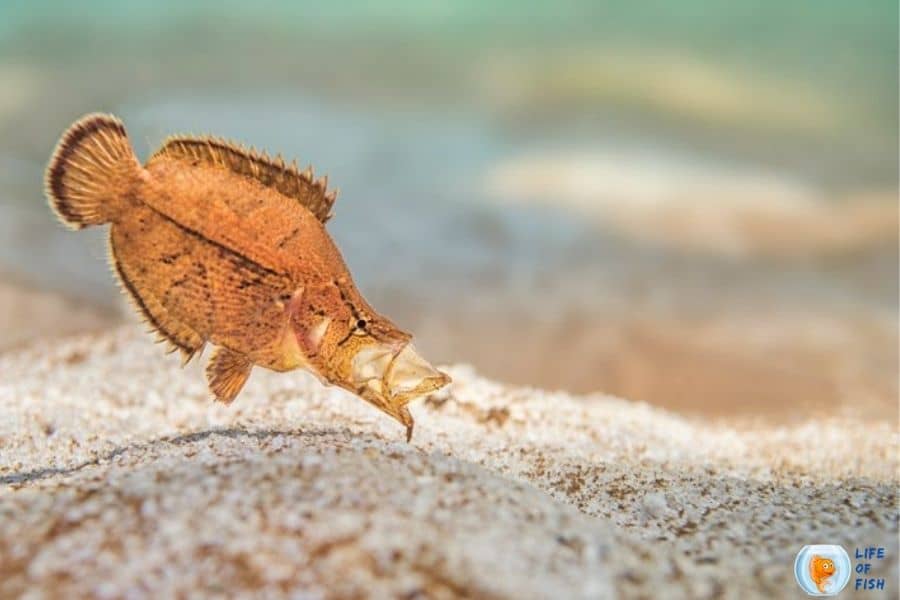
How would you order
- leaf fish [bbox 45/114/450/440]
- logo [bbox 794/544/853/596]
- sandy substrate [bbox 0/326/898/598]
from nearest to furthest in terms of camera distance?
sandy substrate [bbox 0/326/898/598]
logo [bbox 794/544/853/596]
leaf fish [bbox 45/114/450/440]

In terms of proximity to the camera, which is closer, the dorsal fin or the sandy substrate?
the sandy substrate

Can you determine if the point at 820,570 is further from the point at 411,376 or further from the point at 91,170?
the point at 91,170

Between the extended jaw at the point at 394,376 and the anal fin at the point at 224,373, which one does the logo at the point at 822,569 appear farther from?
the anal fin at the point at 224,373

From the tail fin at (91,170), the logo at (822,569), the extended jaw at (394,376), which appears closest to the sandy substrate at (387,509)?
the logo at (822,569)

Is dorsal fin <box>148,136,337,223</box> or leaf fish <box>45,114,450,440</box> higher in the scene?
dorsal fin <box>148,136,337,223</box>

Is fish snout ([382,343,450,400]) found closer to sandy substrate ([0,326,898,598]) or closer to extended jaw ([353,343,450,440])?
extended jaw ([353,343,450,440])

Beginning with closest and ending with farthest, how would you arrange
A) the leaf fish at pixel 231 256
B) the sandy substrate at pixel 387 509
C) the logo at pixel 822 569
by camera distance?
the sandy substrate at pixel 387 509, the logo at pixel 822 569, the leaf fish at pixel 231 256

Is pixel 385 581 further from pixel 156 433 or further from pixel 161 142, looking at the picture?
pixel 156 433

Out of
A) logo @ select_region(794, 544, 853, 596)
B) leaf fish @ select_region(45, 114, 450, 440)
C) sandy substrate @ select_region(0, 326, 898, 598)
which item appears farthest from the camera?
leaf fish @ select_region(45, 114, 450, 440)

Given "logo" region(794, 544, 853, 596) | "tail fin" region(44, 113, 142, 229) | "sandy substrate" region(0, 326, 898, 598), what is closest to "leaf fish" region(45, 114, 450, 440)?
"tail fin" region(44, 113, 142, 229)

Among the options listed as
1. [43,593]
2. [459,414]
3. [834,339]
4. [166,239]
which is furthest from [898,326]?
[43,593]
